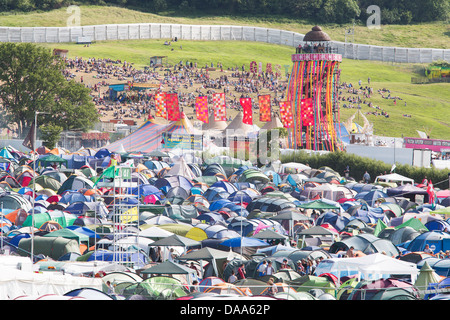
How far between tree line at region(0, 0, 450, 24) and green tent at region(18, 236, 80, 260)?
327ft

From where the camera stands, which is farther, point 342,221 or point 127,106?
point 127,106

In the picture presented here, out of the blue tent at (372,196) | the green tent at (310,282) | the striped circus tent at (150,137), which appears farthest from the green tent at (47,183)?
the green tent at (310,282)

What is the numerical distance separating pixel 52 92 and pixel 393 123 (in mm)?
36355

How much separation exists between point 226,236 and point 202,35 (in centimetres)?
9181

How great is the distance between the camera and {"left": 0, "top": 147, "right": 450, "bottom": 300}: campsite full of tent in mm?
17641

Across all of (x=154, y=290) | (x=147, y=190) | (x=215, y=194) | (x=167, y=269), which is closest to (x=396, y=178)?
(x=215, y=194)

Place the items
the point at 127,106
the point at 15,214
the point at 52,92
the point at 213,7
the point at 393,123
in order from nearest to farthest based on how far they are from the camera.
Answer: the point at 15,214 < the point at 52,92 < the point at 127,106 < the point at 393,123 < the point at 213,7

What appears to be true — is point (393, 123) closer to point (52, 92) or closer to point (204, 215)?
point (52, 92)

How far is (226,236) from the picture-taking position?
24.1 meters

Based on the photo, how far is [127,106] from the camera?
251 feet

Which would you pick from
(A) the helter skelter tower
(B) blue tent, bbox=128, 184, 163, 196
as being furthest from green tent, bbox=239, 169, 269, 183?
(A) the helter skelter tower

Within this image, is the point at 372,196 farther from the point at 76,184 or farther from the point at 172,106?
the point at 172,106
